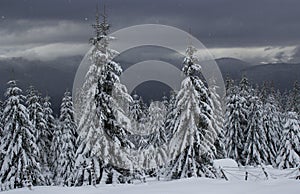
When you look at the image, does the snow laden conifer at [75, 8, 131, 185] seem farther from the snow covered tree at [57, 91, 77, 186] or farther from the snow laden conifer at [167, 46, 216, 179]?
the snow covered tree at [57, 91, 77, 186]

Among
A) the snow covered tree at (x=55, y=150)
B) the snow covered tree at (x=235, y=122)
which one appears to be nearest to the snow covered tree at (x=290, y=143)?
the snow covered tree at (x=235, y=122)

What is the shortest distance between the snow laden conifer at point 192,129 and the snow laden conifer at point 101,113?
447cm

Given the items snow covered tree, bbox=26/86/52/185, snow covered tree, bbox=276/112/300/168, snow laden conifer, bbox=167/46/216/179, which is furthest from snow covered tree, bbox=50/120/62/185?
snow covered tree, bbox=276/112/300/168

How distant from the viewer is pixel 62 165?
4138 cm

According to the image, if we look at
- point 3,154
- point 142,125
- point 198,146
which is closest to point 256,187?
point 198,146

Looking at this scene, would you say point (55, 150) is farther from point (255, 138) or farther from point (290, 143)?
point (290, 143)

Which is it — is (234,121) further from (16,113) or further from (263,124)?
(16,113)

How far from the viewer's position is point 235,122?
45156mm

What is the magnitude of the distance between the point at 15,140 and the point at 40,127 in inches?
343

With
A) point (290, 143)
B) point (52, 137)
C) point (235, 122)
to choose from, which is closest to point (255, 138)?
point (235, 122)

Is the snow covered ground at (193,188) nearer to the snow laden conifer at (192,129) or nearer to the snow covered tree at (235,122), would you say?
the snow laden conifer at (192,129)

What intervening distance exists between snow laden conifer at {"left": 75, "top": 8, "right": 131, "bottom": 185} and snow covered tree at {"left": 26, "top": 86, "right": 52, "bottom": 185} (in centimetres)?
1485

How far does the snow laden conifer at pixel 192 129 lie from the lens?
26031 mm

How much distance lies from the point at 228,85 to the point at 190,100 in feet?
67.6
